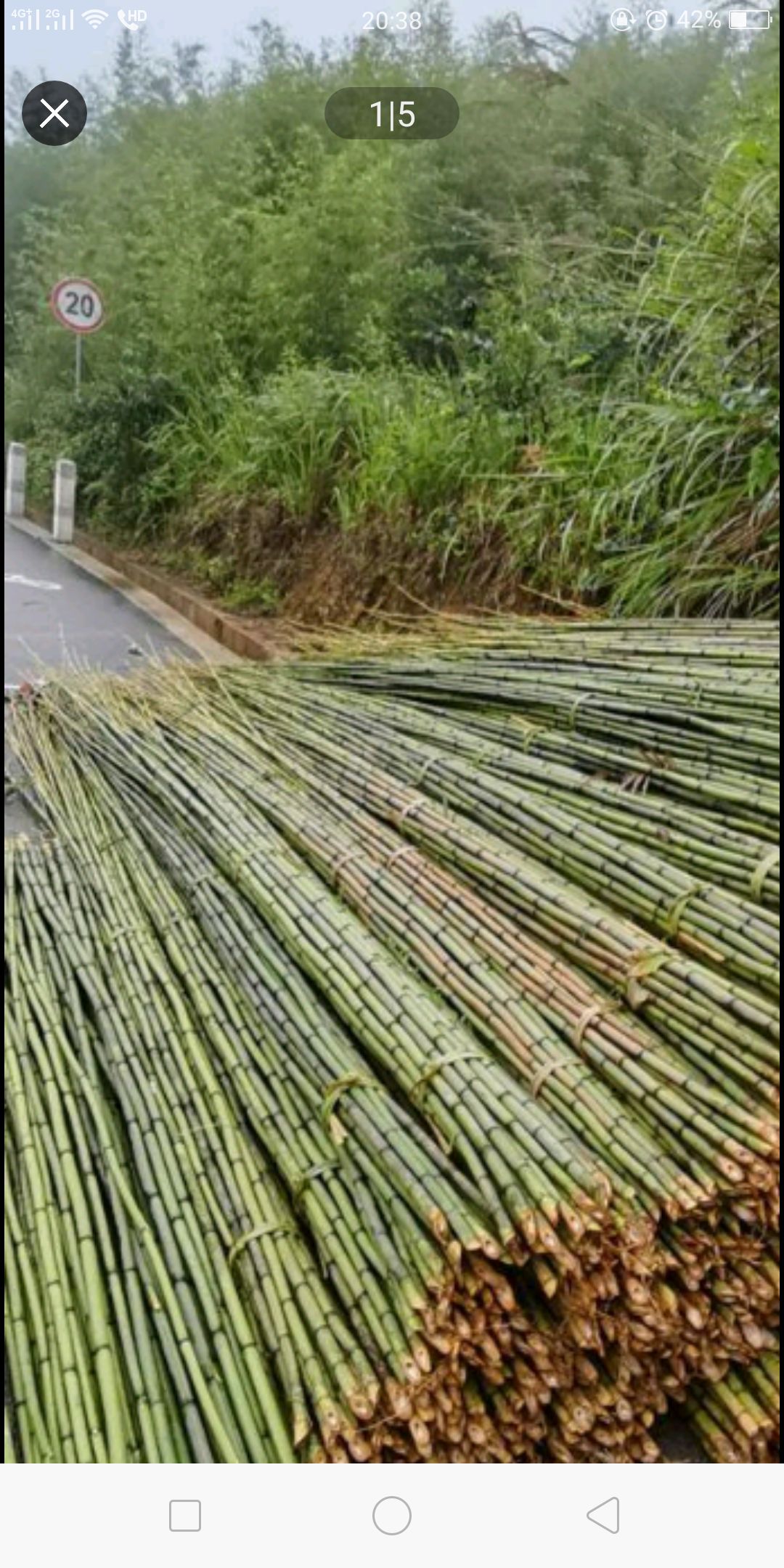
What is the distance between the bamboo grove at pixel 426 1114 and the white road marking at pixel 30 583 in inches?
118

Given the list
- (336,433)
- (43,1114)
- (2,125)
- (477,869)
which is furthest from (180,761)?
(336,433)

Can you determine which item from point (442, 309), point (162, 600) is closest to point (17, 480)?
point (162, 600)

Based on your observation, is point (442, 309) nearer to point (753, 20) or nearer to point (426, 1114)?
point (753, 20)

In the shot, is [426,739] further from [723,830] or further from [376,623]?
[376,623]

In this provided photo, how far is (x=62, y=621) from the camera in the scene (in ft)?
14.9

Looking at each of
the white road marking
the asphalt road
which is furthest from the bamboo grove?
the white road marking

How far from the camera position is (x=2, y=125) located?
1.24 metres

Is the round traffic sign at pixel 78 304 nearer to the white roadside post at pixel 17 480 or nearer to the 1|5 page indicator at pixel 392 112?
the white roadside post at pixel 17 480

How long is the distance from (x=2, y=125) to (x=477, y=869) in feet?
3.33

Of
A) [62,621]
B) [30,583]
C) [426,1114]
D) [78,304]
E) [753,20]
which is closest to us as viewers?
[426,1114]

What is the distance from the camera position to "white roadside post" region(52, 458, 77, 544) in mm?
5414

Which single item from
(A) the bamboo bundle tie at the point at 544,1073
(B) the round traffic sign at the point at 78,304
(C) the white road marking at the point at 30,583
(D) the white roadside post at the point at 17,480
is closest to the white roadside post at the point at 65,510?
(D) the white roadside post at the point at 17,480

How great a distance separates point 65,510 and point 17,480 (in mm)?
227

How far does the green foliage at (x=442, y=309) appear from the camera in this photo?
7.21 feet
